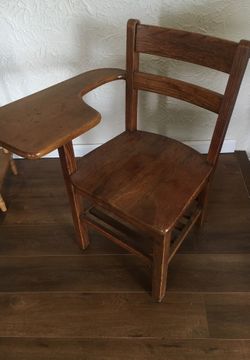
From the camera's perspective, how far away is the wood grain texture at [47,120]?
70cm

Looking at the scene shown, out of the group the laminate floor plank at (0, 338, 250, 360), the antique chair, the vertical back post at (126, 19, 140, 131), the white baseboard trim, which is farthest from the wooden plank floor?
the vertical back post at (126, 19, 140, 131)

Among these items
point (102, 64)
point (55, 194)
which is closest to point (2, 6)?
point (102, 64)

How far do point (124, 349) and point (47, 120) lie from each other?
79 centimetres

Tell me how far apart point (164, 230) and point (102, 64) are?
90 centimetres

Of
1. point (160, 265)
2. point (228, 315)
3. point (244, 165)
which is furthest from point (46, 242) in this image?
point (244, 165)

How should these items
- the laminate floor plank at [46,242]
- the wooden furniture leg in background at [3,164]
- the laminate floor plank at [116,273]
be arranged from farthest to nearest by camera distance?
the wooden furniture leg in background at [3,164] → the laminate floor plank at [46,242] → the laminate floor plank at [116,273]

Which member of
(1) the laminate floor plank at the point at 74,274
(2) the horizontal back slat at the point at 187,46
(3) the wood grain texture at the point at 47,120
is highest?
(2) the horizontal back slat at the point at 187,46

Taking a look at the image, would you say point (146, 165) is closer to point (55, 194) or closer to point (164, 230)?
point (164, 230)

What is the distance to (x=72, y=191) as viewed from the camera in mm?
1011

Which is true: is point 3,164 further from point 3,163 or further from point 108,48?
point 108,48

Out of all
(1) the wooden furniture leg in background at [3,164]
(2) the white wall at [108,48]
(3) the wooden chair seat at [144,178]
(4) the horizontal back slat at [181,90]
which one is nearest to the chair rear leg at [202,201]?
(3) the wooden chair seat at [144,178]

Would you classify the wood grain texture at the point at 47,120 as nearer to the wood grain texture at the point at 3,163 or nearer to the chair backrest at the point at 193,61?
the chair backrest at the point at 193,61

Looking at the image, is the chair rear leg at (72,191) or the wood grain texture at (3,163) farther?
the wood grain texture at (3,163)

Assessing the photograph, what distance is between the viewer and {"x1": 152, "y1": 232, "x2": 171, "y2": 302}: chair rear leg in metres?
0.84
